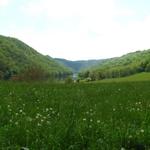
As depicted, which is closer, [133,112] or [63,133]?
[63,133]

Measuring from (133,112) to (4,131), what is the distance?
231 inches

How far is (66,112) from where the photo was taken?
44.2 ft

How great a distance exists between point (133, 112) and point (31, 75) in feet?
359

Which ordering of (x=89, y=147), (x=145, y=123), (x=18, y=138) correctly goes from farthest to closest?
(x=145, y=123)
(x=18, y=138)
(x=89, y=147)

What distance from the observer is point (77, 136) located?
8.83 m

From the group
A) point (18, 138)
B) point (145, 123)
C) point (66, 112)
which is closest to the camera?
point (18, 138)

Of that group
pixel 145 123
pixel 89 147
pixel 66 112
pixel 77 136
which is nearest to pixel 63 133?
pixel 77 136

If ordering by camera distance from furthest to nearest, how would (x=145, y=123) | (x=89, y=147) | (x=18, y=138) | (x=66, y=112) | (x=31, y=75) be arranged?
(x=31, y=75) < (x=66, y=112) < (x=145, y=123) < (x=18, y=138) < (x=89, y=147)

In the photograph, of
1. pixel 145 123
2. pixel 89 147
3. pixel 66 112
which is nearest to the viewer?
pixel 89 147

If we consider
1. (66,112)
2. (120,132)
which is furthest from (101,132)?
(66,112)

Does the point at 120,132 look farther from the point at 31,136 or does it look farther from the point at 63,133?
the point at 31,136

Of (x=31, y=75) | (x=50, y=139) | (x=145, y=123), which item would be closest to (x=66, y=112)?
(x=145, y=123)

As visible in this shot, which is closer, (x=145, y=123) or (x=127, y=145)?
(x=127, y=145)

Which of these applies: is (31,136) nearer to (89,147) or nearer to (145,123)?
(89,147)
